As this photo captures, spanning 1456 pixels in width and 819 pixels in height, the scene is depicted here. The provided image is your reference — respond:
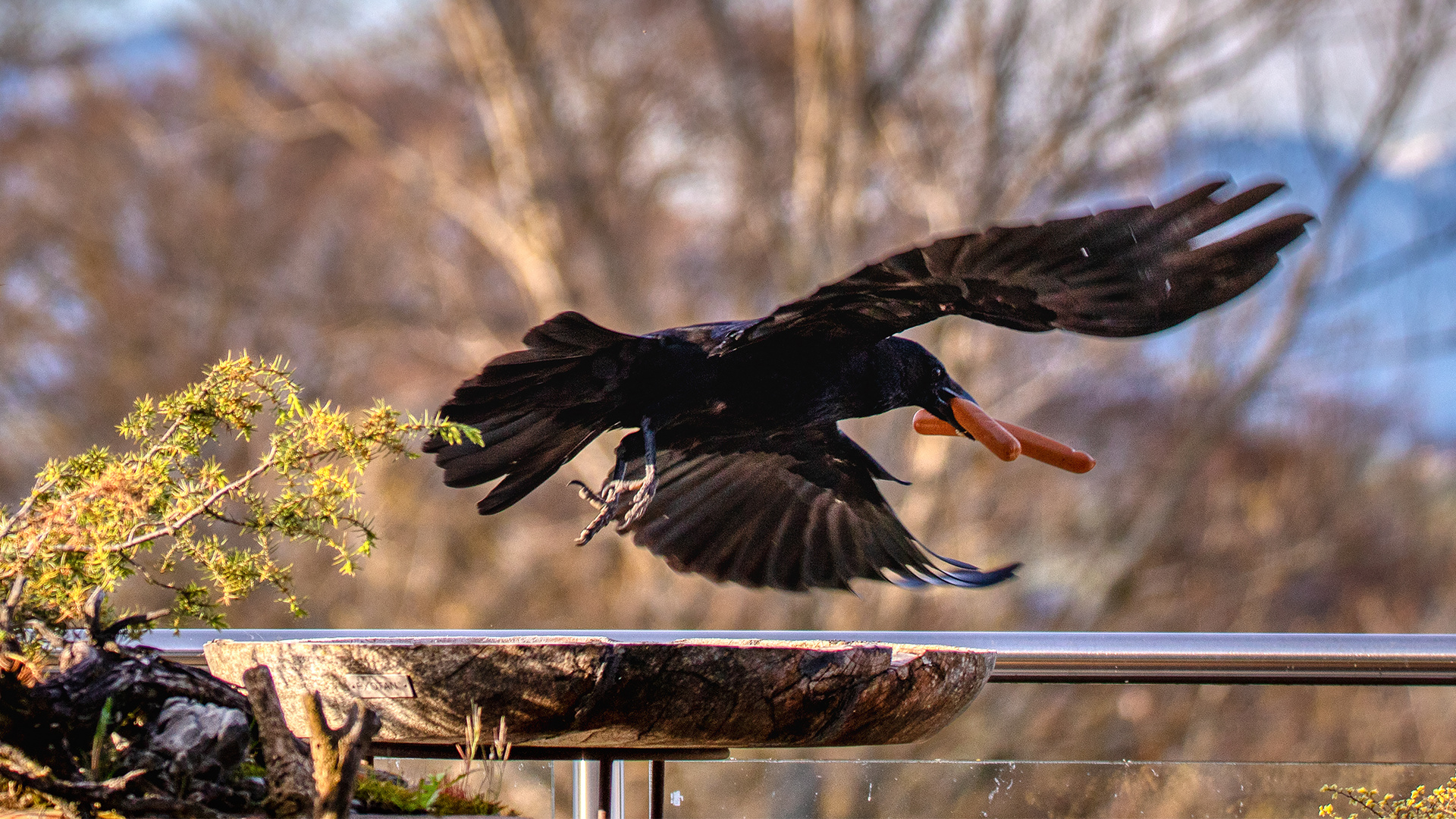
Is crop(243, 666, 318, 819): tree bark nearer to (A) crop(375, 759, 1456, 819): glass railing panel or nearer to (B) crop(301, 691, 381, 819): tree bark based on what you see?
(B) crop(301, 691, 381, 819): tree bark

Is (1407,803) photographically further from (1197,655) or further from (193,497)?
(193,497)

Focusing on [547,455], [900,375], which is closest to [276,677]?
[547,455]

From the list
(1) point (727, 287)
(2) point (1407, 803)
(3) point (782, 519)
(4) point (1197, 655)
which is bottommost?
(2) point (1407, 803)

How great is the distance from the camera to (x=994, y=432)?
3.15 feet

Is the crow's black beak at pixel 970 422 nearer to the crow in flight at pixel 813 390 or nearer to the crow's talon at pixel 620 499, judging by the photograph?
the crow in flight at pixel 813 390

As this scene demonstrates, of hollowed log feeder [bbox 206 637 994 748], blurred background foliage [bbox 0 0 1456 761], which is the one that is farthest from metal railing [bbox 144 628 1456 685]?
blurred background foliage [bbox 0 0 1456 761]

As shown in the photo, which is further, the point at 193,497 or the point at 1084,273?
the point at 1084,273

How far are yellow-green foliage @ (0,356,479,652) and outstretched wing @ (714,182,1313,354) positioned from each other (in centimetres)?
30

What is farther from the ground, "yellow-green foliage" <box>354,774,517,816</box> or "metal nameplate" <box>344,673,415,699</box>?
"metal nameplate" <box>344,673,415,699</box>

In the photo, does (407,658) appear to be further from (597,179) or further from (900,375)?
(597,179)

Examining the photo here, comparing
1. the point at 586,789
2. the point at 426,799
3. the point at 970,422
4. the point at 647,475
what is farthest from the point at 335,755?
the point at 970,422

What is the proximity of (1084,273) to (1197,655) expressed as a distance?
389 millimetres

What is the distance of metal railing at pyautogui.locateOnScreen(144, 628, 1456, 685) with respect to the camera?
103 cm

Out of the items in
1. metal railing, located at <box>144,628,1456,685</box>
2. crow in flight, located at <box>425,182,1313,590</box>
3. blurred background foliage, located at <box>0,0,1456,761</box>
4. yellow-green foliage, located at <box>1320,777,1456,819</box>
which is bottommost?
yellow-green foliage, located at <box>1320,777,1456,819</box>
